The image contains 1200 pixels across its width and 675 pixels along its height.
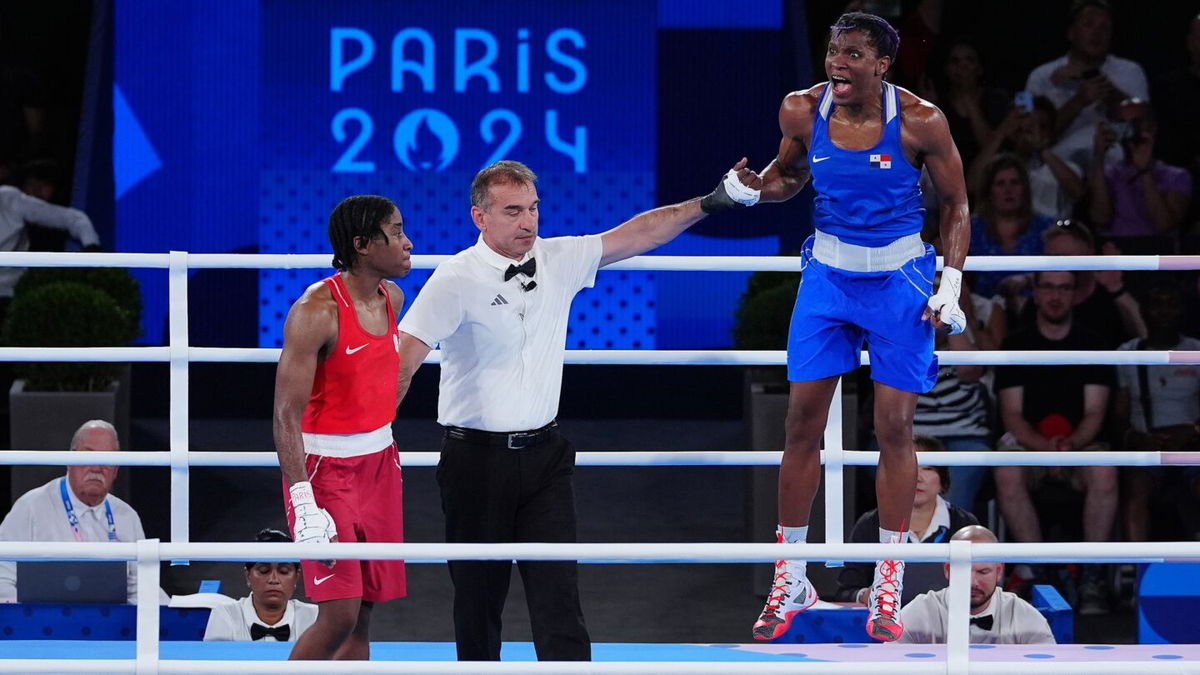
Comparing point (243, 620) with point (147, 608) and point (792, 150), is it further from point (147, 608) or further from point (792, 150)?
point (792, 150)

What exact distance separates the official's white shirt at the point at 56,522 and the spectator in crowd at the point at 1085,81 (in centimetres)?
491

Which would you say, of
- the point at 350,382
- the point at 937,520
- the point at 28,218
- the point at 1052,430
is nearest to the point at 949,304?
the point at 350,382

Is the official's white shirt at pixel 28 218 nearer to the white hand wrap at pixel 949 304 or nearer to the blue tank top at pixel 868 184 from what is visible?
the blue tank top at pixel 868 184

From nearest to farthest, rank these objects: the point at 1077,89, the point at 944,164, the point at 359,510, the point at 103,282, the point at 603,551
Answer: the point at 603,551 → the point at 944,164 → the point at 359,510 → the point at 103,282 → the point at 1077,89

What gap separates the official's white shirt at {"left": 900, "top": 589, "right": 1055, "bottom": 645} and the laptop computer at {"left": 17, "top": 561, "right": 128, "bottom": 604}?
2478 mm

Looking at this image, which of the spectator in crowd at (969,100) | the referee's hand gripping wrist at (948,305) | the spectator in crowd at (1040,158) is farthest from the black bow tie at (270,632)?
the spectator in crowd at (969,100)

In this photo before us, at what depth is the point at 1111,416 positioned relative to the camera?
284 inches

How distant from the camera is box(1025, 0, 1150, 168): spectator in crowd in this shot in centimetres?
841

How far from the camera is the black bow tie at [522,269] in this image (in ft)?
12.9

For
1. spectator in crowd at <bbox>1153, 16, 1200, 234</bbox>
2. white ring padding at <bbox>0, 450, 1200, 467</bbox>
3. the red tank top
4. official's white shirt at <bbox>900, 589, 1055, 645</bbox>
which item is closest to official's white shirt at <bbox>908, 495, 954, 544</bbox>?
official's white shirt at <bbox>900, 589, 1055, 645</bbox>

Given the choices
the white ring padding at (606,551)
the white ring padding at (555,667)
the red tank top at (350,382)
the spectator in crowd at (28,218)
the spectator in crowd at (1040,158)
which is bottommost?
the white ring padding at (555,667)

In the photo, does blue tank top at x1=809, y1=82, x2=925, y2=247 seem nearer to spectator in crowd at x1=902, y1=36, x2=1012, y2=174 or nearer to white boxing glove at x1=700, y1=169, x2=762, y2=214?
white boxing glove at x1=700, y1=169, x2=762, y2=214

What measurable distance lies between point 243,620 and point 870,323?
2.32 meters

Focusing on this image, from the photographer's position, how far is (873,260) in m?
3.89
